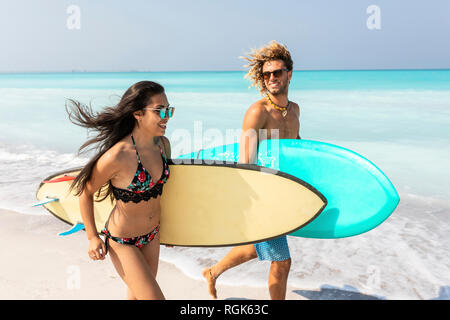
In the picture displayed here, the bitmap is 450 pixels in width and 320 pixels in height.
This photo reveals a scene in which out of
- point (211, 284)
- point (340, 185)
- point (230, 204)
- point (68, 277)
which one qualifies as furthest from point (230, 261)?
point (68, 277)

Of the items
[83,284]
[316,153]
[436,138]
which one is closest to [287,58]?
[316,153]

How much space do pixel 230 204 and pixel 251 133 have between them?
48 centimetres

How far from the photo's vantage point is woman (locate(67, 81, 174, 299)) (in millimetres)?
1864

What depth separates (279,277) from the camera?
8.15 ft

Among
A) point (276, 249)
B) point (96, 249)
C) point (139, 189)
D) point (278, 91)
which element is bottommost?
point (276, 249)

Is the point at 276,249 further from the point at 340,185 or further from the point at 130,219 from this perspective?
the point at 130,219

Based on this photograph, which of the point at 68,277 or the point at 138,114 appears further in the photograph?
the point at 68,277

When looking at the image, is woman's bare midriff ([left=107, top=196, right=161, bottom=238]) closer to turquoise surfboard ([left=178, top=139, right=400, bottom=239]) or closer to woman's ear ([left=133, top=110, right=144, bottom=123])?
woman's ear ([left=133, top=110, right=144, bottom=123])

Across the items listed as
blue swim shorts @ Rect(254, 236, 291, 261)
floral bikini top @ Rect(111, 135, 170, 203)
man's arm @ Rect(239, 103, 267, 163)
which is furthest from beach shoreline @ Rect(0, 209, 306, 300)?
floral bikini top @ Rect(111, 135, 170, 203)

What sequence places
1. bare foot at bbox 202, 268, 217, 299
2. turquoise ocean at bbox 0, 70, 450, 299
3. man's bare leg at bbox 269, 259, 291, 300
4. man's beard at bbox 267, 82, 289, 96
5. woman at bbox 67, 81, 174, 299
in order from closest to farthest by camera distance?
1. woman at bbox 67, 81, 174, 299
2. man's bare leg at bbox 269, 259, 291, 300
3. man's beard at bbox 267, 82, 289, 96
4. bare foot at bbox 202, 268, 217, 299
5. turquoise ocean at bbox 0, 70, 450, 299

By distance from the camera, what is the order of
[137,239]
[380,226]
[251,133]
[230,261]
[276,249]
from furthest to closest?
[380,226]
[230,261]
[251,133]
[276,249]
[137,239]

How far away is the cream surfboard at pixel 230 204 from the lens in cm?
233

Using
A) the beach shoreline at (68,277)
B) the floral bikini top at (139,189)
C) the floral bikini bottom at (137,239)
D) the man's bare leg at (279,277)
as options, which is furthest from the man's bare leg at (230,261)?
the floral bikini top at (139,189)
